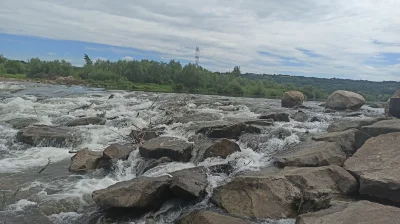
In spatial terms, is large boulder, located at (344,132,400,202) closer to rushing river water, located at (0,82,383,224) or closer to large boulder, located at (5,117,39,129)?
rushing river water, located at (0,82,383,224)

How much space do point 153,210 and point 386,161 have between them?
19.5ft

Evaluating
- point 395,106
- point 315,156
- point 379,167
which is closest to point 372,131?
point 315,156

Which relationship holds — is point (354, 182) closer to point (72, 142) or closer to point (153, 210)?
point (153, 210)

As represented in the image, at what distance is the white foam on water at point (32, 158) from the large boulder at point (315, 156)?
813 centimetres

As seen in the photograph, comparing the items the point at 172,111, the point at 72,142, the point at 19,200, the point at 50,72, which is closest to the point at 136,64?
the point at 50,72

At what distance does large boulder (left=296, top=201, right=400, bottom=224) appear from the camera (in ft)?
20.7

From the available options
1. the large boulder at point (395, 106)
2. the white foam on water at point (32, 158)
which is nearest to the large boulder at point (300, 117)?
the large boulder at point (395, 106)

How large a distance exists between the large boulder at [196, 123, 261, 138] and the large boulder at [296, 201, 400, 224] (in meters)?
7.97

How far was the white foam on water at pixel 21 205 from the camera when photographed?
8.63 meters

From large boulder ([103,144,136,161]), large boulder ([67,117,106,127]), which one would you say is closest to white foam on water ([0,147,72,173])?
large boulder ([103,144,136,161])

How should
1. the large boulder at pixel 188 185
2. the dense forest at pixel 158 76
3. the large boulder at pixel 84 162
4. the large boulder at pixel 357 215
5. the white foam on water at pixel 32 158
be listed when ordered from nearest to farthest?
the large boulder at pixel 357 215, the large boulder at pixel 188 185, the large boulder at pixel 84 162, the white foam on water at pixel 32 158, the dense forest at pixel 158 76

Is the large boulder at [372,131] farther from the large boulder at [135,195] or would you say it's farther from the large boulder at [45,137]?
the large boulder at [45,137]

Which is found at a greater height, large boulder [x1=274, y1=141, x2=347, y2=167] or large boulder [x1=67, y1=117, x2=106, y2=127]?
large boulder [x1=274, y1=141, x2=347, y2=167]

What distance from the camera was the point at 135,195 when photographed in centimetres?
850
